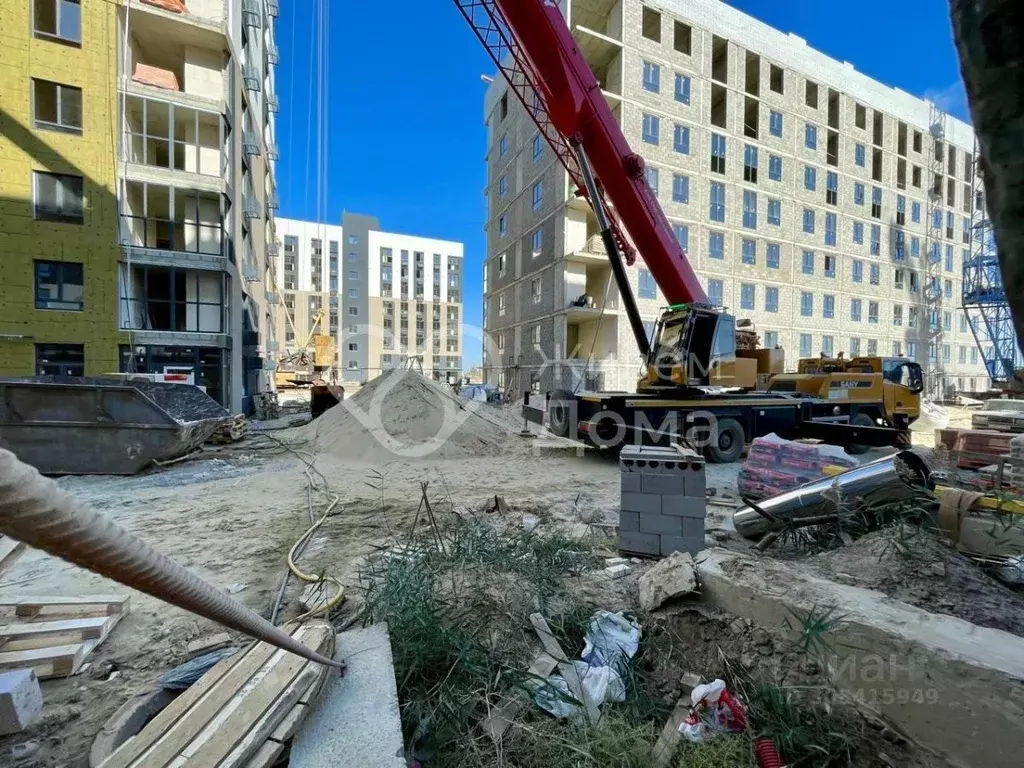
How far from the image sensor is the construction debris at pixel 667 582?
10.4 ft

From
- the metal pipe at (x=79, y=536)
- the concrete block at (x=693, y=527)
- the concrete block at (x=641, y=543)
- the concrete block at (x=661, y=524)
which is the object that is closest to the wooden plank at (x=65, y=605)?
the metal pipe at (x=79, y=536)

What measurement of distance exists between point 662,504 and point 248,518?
502 centimetres

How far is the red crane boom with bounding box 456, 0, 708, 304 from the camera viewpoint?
7.52 metres

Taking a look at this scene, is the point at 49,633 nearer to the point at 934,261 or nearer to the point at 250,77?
the point at 250,77

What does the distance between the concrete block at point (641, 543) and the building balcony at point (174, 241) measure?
17.2 metres

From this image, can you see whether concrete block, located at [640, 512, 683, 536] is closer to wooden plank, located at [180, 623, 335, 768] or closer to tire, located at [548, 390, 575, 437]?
wooden plank, located at [180, 623, 335, 768]

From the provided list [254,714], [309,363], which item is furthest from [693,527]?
[309,363]

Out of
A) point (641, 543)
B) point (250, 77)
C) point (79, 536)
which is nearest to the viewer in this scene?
point (79, 536)

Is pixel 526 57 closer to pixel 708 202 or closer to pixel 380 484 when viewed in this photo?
pixel 380 484

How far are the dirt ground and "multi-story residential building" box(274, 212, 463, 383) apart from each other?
6562cm

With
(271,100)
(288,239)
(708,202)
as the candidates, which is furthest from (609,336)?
(288,239)

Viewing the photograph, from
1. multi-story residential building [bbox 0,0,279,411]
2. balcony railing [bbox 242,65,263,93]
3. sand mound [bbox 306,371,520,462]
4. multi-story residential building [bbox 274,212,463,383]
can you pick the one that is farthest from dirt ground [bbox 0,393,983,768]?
multi-story residential building [bbox 274,212,463,383]

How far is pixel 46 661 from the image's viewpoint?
8.87ft

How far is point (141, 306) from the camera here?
623 inches
